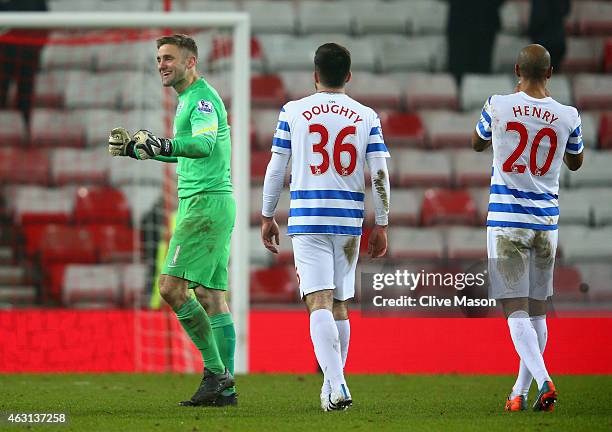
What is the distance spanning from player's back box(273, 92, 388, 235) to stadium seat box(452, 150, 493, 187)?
252 inches

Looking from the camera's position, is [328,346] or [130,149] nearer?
[328,346]

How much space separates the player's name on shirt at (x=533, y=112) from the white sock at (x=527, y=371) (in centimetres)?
97

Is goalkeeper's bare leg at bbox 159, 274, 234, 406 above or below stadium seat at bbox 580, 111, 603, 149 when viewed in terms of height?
below

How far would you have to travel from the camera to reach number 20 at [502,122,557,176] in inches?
229

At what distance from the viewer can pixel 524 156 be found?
5816 millimetres

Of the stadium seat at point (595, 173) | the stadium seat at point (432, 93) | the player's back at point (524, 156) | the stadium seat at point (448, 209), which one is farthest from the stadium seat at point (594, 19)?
the player's back at point (524, 156)

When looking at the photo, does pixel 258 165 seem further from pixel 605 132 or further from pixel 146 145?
pixel 146 145

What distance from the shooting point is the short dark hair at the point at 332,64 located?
18.5 ft

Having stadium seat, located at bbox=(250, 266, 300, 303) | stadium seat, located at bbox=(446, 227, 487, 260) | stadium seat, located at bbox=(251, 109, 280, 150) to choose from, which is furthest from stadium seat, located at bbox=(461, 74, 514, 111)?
stadium seat, located at bbox=(250, 266, 300, 303)

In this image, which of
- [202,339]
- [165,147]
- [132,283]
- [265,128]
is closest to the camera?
[165,147]

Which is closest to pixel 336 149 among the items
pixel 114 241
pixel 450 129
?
pixel 114 241

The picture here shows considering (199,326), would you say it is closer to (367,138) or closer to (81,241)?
(367,138)

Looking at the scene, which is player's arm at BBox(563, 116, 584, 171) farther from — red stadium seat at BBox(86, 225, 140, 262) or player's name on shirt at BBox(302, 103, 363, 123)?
red stadium seat at BBox(86, 225, 140, 262)

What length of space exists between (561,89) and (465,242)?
2.38 metres
